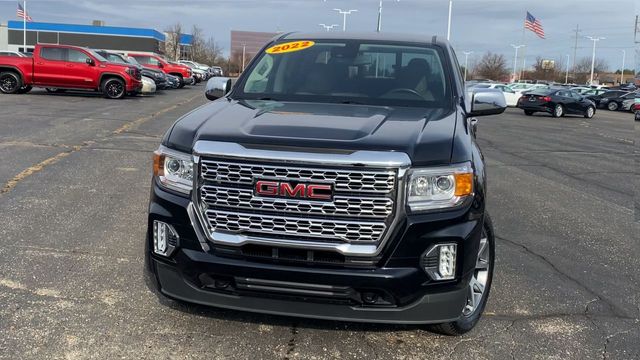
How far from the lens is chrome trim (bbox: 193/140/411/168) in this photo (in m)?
2.98

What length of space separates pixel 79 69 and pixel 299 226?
67.5ft

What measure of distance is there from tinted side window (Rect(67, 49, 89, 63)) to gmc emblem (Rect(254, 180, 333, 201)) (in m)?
20.5

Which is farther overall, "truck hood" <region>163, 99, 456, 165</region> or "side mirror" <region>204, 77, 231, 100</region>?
"side mirror" <region>204, 77, 231, 100</region>

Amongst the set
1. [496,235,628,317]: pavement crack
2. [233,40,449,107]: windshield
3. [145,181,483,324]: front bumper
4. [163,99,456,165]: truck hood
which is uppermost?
[233,40,449,107]: windshield

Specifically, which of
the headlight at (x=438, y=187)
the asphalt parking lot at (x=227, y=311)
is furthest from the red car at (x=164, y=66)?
the headlight at (x=438, y=187)

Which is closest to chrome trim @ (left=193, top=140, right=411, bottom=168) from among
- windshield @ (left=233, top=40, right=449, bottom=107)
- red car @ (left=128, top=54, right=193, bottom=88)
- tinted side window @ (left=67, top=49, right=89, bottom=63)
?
windshield @ (left=233, top=40, right=449, bottom=107)

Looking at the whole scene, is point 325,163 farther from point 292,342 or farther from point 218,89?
point 218,89

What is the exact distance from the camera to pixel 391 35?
17.5ft

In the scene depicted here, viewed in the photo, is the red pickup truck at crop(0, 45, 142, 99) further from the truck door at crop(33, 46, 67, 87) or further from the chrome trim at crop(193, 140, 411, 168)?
the chrome trim at crop(193, 140, 411, 168)

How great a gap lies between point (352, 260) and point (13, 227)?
12.7 feet

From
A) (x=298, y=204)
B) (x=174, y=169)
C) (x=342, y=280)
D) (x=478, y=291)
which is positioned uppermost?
(x=174, y=169)

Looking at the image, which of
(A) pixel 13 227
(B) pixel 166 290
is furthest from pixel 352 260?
(A) pixel 13 227

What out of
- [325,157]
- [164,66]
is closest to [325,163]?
[325,157]

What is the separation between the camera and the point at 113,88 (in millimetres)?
21812
